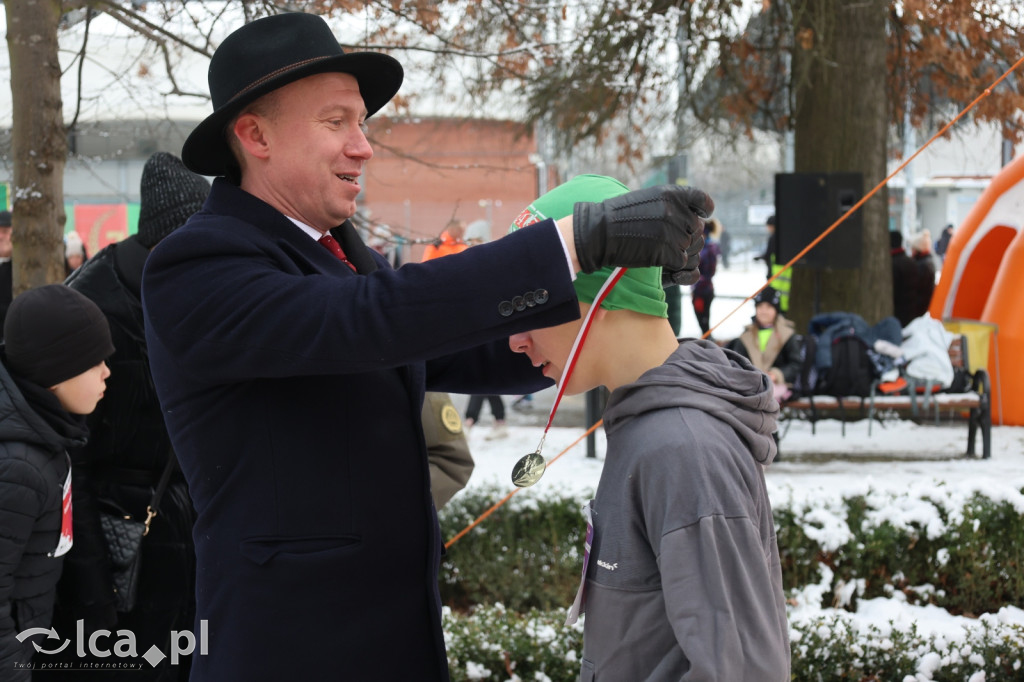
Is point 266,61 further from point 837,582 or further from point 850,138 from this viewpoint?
point 850,138

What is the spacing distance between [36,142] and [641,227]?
3.17 meters

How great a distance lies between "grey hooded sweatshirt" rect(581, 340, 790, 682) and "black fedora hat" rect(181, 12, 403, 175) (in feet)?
2.54

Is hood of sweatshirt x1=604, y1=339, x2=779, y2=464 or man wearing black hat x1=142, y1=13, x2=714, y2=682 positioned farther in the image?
hood of sweatshirt x1=604, y1=339, x2=779, y2=464

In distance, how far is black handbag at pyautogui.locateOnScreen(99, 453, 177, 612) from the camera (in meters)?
2.70

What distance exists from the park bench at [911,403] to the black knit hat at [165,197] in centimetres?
632

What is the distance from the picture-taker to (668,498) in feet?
4.78

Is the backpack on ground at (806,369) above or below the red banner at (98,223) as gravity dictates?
below

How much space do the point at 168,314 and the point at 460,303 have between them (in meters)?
0.50

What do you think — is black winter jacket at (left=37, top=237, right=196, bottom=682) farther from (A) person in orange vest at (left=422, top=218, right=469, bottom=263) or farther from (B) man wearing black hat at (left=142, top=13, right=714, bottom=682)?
(A) person in orange vest at (left=422, top=218, right=469, bottom=263)

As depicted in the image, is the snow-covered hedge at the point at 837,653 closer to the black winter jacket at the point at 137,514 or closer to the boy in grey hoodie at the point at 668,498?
the black winter jacket at the point at 137,514

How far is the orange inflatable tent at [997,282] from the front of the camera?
9539mm

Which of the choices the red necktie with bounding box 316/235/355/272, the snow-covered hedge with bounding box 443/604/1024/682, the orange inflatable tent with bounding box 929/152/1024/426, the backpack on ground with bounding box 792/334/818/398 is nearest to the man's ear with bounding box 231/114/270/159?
the red necktie with bounding box 316/235/355/272

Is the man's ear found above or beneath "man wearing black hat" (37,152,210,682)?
above

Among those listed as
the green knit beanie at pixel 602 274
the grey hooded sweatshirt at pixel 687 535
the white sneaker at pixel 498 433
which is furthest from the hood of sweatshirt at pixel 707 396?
the white sneaker at pixel 498 433
